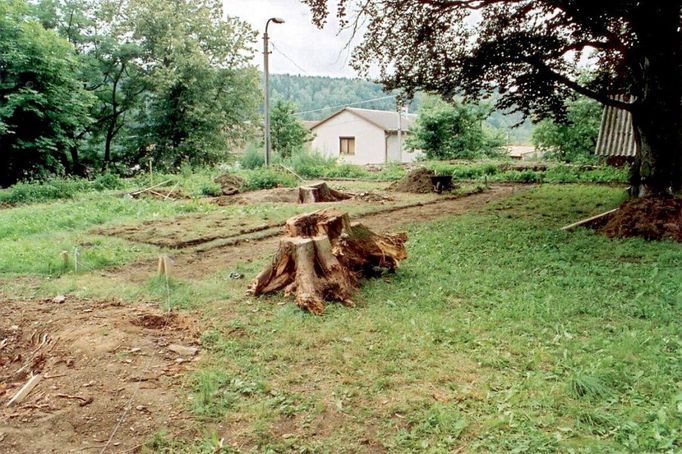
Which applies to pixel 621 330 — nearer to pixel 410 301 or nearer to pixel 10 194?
pixel 410 301

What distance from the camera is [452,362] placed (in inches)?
132

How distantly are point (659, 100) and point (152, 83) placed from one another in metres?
17.0

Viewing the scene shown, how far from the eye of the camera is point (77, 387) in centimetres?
310

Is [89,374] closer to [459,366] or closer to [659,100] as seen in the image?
[459,366]

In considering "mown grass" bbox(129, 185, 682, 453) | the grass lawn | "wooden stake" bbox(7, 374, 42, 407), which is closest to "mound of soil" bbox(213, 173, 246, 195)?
the grass lawn

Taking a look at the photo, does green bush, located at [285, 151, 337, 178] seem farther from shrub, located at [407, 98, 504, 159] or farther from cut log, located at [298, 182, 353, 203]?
cut log, located at [298, 182, 353, 203]

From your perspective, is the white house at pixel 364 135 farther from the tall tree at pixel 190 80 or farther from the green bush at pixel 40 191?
the green bush at pixel 40 191

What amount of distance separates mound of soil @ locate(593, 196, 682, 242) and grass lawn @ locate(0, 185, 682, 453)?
109 centimetres

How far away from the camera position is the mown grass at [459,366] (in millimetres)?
2576

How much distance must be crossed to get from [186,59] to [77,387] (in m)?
18.6

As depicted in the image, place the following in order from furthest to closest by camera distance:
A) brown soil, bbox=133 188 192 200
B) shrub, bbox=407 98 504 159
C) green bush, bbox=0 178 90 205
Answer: shrub, bbox=407 98 504 159 < brown soil, bbox=133 188 192 200 < green bush, bbox=0 178 90 205

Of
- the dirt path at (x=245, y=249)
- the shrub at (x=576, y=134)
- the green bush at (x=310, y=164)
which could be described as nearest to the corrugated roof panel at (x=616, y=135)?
the shrub at (x=576, y=134)

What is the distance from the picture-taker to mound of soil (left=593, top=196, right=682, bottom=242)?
6.88 meters

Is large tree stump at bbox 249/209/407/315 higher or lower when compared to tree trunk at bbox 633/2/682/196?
lower
